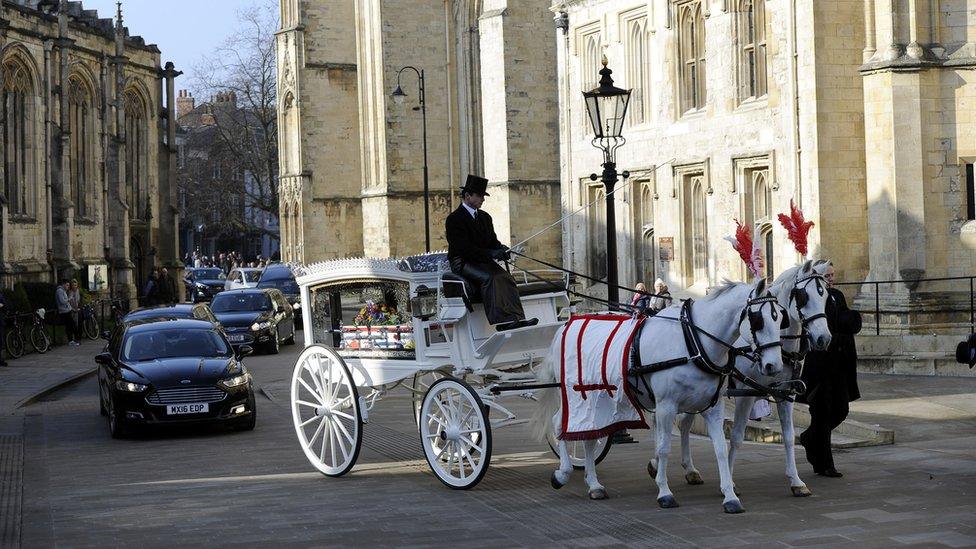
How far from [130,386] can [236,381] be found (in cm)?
128

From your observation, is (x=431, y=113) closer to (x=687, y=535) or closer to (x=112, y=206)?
(x=112, y=206)

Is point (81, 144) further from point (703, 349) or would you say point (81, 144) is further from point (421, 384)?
point (703, 349)

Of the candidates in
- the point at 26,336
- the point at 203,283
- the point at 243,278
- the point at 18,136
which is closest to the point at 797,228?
the point at 26,336

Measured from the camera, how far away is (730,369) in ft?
34.4

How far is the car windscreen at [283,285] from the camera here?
4481 cm

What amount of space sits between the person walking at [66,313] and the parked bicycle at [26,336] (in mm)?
1998

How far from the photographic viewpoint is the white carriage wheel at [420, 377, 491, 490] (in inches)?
452

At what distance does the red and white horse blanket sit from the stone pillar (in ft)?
94.4

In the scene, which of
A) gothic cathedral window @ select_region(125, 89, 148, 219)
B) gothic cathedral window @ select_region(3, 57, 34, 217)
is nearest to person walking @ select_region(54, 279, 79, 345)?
gothic cathedral window @ select_region(3, 57, 34, 217)

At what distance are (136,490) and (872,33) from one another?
13.4 metres

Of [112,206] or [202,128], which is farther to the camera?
[202,128]

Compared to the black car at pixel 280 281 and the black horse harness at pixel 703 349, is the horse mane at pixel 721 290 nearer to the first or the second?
the black horse harness at pixel 703 349

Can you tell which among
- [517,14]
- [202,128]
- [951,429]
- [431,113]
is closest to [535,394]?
[951,429]

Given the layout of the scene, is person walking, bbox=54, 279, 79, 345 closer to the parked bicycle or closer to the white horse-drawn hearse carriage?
the parked bicycle
